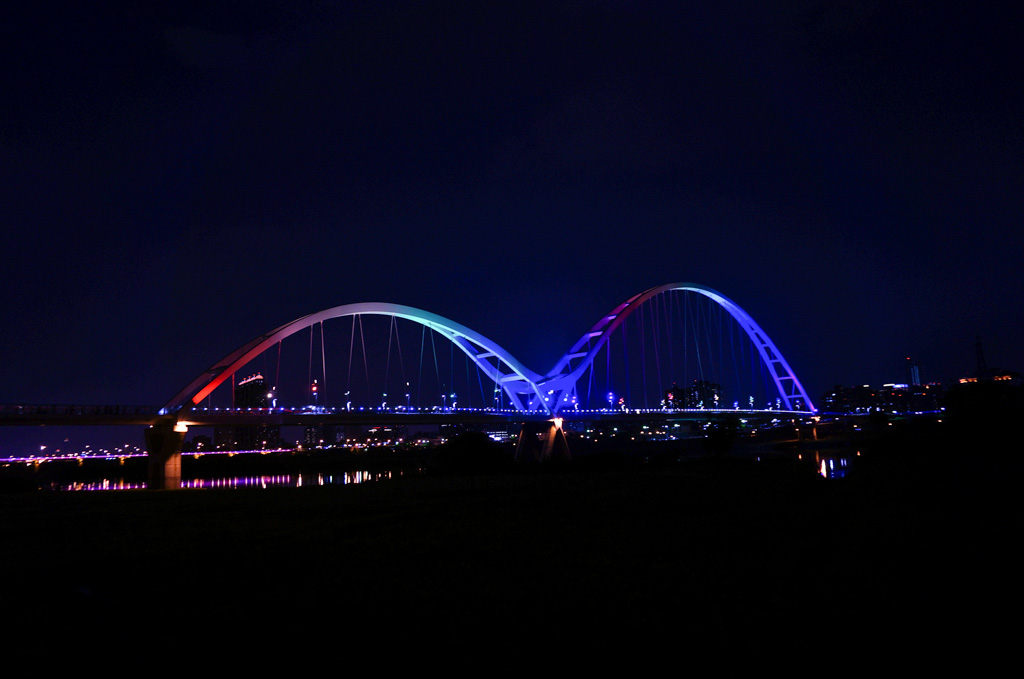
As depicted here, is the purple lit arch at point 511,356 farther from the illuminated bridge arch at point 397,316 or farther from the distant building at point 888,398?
the distant building at point 888,398

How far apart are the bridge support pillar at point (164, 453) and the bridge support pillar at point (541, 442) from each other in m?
31.8

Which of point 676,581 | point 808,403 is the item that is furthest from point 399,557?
point 808,403

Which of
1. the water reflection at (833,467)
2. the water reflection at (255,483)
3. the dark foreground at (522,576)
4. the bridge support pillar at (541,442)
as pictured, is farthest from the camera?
the bridge support pillar at (541,442)

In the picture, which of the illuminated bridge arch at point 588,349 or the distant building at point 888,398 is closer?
the illuminated bridge arch at point 588,349

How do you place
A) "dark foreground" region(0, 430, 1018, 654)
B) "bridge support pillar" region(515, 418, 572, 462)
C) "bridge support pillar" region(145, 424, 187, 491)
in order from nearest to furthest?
"dark foreground" region(0, 430, 1018, 654)
"bridge support pillar" region(145, 424, 187, 491)
"bridge support pillar" region(515, 418, 572, 462)

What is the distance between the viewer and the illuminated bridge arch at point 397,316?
4316 cm

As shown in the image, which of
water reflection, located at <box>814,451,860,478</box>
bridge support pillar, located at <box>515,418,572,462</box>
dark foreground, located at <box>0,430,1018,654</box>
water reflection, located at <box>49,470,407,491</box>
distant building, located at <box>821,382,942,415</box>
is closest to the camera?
dark foreground, located at <box>0,430,1018,654</box>

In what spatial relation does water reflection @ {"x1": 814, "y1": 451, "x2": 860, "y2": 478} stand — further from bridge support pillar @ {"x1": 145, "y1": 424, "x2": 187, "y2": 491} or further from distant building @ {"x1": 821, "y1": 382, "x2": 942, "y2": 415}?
distant building @ {"x1": 821, "y1": 382, "x2": 942, "y2": 415}

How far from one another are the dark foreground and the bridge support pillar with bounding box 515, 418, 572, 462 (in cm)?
4868

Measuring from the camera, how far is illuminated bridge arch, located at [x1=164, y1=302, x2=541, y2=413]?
43.2 meters

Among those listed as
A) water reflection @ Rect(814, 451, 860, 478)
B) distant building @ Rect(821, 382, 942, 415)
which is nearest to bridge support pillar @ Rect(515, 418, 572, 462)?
water reflection @ Rect(814, 451, 860, 478)

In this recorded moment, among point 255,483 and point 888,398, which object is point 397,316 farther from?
point 888,398

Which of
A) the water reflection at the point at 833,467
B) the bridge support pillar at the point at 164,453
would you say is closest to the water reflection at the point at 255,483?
the bridge support pillar at the point at 164,453

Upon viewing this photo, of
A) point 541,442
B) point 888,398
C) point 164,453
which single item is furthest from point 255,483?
point 888,398
